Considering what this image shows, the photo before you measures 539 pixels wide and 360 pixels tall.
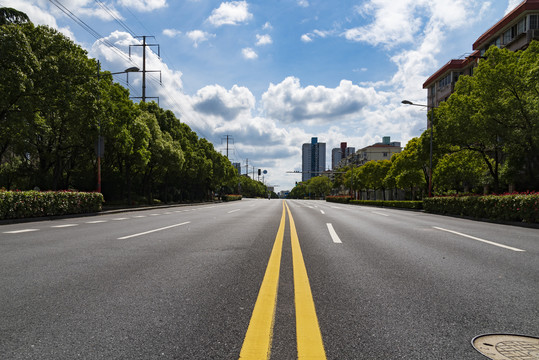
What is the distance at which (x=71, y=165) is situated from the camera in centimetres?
2903

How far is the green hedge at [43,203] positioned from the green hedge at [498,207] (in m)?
20.6

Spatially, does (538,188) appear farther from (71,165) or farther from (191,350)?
(71,165)

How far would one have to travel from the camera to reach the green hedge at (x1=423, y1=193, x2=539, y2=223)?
42.7ft

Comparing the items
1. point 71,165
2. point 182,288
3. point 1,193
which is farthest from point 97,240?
point 71,165

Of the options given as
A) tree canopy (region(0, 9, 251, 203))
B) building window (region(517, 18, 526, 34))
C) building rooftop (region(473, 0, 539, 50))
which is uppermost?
building rooftop (region(473, 0, 539, 50))

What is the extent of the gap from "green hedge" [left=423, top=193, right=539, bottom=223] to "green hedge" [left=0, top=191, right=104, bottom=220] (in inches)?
813

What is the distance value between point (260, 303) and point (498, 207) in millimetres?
16264

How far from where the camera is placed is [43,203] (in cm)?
1507

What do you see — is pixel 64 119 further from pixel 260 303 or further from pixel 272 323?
pixel 272 323

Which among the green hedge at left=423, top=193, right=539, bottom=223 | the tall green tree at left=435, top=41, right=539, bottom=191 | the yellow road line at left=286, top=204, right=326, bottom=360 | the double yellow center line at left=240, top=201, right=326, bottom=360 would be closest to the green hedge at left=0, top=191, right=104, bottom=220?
the double yellow center line at left=240, top=201, right=326, bottom=360

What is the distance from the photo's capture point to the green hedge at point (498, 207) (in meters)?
13.0

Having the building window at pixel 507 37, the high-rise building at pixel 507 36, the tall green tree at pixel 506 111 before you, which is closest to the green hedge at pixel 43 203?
the tall green tree at pixel 506 111

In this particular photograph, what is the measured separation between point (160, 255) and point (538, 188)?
2671cm

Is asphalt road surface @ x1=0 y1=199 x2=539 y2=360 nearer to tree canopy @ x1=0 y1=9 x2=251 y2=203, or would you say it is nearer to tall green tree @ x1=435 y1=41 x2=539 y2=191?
tree canopy @ x1=0 y1=9 x2=251 y2=203
